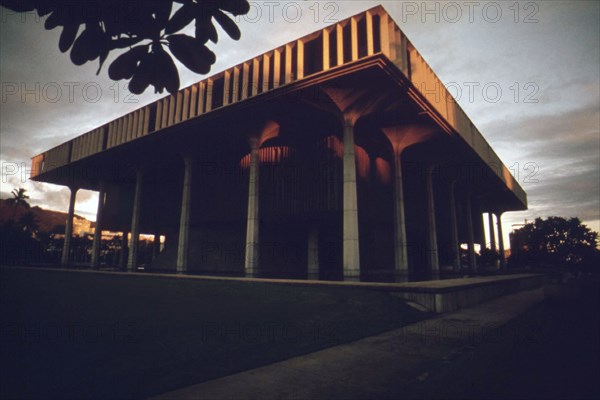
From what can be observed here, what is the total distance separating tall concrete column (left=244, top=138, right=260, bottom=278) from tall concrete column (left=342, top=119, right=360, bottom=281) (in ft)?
22.0

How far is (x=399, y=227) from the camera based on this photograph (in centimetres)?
2466

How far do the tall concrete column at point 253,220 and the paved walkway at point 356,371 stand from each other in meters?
15.6

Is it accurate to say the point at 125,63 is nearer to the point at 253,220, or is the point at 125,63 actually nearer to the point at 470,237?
the point at 253,220

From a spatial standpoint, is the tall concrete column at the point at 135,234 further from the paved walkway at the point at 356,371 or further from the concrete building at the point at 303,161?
the paved walkway at the point at 356,371

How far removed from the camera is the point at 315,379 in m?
4.39

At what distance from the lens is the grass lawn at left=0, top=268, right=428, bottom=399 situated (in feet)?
14.2

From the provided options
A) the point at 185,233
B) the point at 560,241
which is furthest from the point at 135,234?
the point at 560,241

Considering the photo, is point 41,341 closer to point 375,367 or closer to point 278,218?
point 375,367

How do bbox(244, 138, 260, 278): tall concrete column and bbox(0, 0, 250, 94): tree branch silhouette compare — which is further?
bbox(244, 138, 260, 278): tall concrete column

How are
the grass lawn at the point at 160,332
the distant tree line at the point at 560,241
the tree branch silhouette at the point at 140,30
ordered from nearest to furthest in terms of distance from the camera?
the tree branch silhouette at the point at 140,30
the grass lawn at the point at 160,332
the distant tree line at the point at 560,241

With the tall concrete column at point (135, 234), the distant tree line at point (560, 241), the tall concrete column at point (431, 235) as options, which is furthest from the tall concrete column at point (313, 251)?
the distant tree line at point (560, 241)

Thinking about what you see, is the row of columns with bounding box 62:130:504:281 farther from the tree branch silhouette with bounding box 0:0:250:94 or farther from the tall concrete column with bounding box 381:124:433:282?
the tree branch silhouette with bounding box 0:0:250:94

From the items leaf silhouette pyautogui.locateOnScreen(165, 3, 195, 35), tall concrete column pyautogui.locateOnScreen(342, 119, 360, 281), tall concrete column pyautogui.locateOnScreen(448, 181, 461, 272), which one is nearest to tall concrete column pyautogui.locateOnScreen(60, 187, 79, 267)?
tall concrete column pyautogui.locateOnScreen(342, 119, 360, 281)

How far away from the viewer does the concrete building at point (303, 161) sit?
18.6 meters
